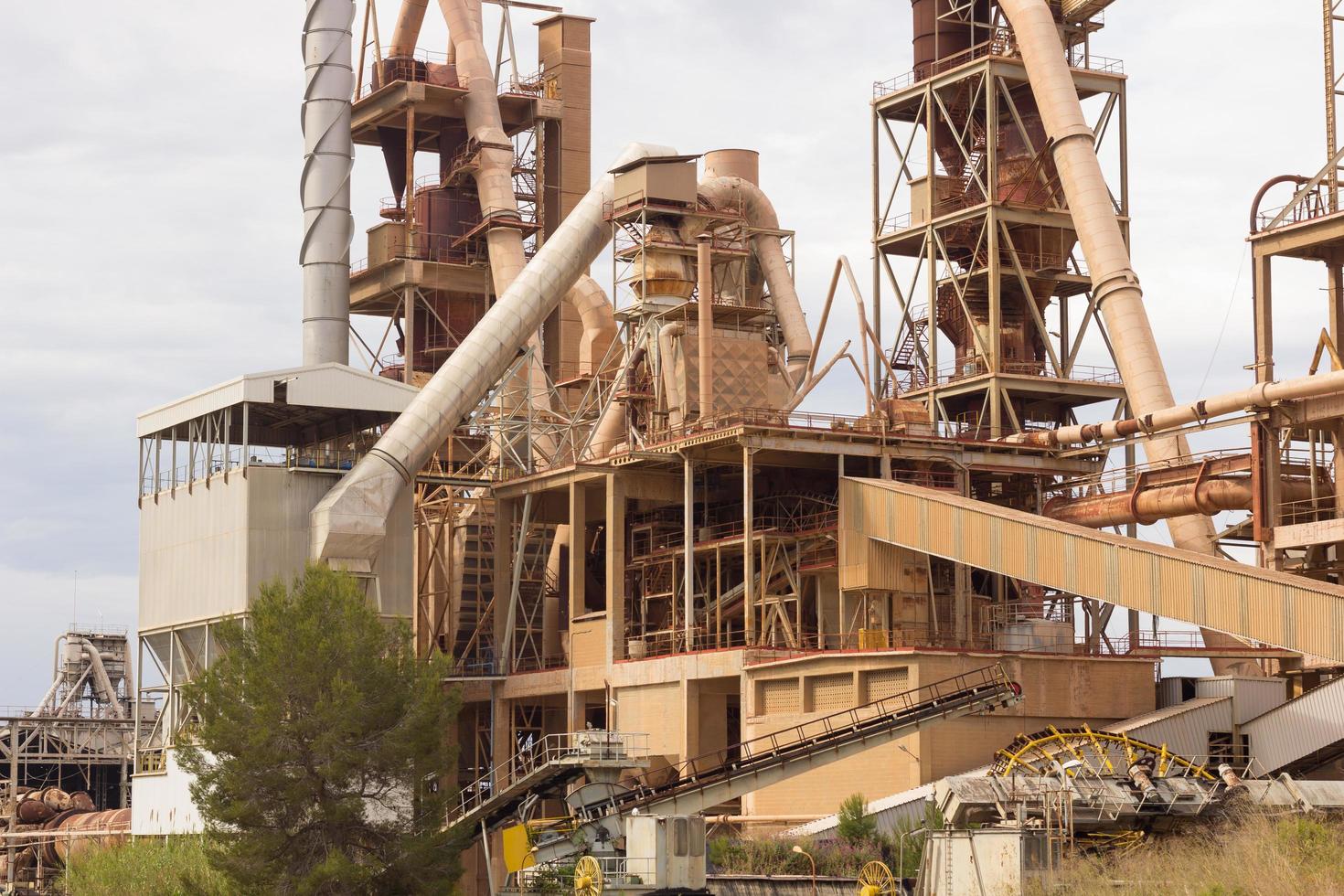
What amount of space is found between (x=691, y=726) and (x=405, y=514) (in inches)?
394

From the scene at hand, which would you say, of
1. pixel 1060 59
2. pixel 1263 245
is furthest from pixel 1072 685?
pixel 1060 59

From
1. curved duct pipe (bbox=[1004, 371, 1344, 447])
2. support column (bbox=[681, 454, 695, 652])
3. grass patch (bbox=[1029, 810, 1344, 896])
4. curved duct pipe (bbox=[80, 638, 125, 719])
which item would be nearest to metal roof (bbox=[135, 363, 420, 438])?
support column (bbox=[681, 454, 695, 652])

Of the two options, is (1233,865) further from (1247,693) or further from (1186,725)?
(1247,693)

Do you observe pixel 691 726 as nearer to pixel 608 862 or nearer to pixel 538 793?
pixel 538 793

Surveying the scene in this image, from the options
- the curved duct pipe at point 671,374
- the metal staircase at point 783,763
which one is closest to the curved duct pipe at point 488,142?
the curved duct pipe at point 671,374

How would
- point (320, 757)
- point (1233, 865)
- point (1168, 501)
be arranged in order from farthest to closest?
1. point (1168, 501)
2. point (320, 757)
3. point (1233, 865)

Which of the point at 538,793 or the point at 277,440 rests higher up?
the point at 277,440

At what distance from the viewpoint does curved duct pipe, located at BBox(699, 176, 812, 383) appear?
65375 mm

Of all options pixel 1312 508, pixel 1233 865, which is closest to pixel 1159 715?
pixel 1312 508

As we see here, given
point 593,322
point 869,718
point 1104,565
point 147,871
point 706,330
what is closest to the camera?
point 1104,565

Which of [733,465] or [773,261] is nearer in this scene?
[733,465]

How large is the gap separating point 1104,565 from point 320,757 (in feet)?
56.8

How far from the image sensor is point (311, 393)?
54.9 m

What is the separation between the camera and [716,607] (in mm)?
53688
